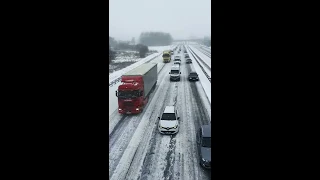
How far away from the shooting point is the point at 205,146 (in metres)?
12.6

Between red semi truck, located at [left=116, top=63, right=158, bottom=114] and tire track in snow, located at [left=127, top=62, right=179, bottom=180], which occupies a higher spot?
red semi truck, located at [left=116, top=63, right=158, bottom=114]

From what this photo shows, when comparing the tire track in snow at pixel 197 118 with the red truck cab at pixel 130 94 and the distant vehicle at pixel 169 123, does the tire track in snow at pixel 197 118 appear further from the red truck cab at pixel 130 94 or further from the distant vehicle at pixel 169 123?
the red truck cab at pixel 130 94

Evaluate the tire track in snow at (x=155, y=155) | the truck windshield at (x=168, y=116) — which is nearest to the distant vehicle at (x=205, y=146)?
the tire track in snow at (x=155, y=155)

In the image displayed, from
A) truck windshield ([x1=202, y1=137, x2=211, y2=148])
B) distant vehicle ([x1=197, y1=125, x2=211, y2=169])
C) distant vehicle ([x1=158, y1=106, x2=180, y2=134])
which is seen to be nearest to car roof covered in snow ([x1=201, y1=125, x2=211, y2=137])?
distant vehicle ([x1=197, y1=125, x2=211, y2=169])

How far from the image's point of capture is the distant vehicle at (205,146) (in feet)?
37.7

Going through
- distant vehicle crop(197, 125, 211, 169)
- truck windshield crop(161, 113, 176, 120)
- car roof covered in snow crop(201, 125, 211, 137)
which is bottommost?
distant vehicle crop(197, 125, 211, 169)

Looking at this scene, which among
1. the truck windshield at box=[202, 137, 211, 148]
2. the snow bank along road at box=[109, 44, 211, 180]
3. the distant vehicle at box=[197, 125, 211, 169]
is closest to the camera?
the snow bank along road at box=[109, 44, 211, 180]

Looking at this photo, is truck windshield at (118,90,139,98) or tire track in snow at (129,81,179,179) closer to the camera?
tire track in snow at (129,81,179,179)

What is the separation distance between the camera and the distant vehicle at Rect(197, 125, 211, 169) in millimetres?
11477

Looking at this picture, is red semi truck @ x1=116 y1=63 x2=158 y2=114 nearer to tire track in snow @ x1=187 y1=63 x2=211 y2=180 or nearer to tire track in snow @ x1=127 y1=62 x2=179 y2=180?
tire track in snow @ x1=127 y1=62 x2=179 y2=180

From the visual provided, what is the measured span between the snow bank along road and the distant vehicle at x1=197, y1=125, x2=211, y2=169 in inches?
10.9
